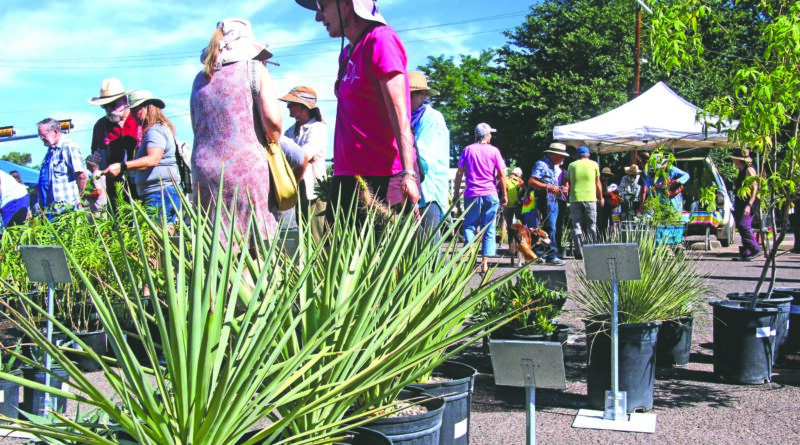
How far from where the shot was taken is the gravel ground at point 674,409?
131 inches

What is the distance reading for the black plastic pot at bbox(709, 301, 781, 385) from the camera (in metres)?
4.20

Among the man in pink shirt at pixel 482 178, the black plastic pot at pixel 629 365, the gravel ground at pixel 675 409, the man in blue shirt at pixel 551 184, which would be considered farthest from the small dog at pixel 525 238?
the black plastic pot at pixel 629 365

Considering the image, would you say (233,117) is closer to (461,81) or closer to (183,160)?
(183,160)

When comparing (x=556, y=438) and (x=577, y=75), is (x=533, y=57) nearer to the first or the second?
(x=577, y=75)

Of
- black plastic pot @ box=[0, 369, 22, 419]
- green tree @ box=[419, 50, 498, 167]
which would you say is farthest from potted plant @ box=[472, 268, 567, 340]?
green tree @ box=[419, 50, 498, 167]

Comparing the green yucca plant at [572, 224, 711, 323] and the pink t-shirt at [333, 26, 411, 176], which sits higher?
the pink t-shirt at [333, 26, 411, 176]

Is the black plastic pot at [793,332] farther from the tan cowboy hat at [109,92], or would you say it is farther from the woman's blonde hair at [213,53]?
the tan cowboy hat at [109,92]

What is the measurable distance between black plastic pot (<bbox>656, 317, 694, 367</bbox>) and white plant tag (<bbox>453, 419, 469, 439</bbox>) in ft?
8.12

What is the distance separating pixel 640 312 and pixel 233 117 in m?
2.45

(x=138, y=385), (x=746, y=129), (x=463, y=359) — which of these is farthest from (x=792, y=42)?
(x=138, y=385)

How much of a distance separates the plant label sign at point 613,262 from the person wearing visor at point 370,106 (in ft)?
3.05

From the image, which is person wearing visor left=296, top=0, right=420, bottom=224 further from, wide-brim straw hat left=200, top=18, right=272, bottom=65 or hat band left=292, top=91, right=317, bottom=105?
hat band left=292, top=91, right=317, bottom=105

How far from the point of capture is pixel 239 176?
3.84 meters

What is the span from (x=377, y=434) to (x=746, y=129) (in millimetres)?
2965
